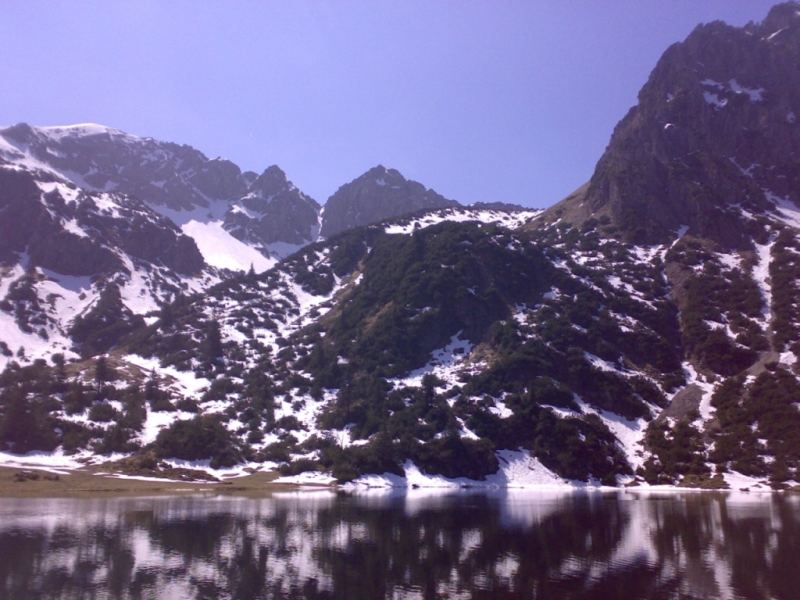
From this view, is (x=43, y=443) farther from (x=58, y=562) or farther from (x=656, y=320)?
(x=656, y=320)

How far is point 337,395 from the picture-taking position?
146 m

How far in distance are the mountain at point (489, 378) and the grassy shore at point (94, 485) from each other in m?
8.67

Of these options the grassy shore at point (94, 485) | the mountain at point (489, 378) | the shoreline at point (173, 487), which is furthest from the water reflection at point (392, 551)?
the mountain at point (489, 378)

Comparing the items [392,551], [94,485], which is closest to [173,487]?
[94,485]

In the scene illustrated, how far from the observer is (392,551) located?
43.2 meters

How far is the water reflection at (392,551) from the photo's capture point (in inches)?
1297

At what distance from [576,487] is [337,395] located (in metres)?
57.2

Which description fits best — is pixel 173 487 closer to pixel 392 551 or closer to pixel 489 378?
pixel 392 551

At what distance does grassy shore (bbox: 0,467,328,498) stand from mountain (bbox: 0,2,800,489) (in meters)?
8.67

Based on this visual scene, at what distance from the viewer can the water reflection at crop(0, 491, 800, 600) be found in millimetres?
32938

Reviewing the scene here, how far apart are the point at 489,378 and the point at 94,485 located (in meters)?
78.7

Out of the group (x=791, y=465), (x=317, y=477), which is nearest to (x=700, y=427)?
(x=791, y=465)

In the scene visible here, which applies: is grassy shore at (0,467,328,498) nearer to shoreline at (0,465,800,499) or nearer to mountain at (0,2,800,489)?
shoreline at (0,465,800,499)

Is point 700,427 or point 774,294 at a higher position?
point 774,294
